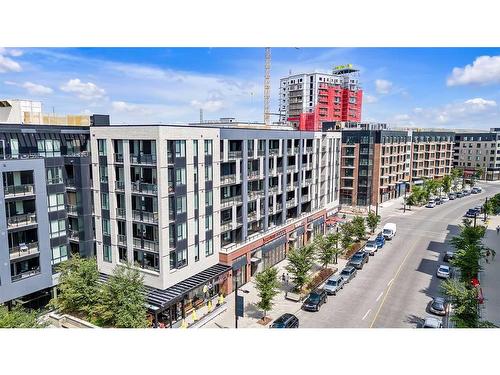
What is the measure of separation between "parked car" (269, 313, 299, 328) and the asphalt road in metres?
1.15

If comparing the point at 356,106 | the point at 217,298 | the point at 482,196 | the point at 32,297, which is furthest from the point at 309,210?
the point at 356,106

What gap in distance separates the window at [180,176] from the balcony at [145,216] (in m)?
3.50

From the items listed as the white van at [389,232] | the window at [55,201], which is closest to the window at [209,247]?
the window at [55,201]

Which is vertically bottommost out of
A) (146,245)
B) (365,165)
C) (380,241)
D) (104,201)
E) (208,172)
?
(380,241)

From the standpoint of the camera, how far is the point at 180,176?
34.9 meters

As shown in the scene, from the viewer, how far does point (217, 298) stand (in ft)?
128

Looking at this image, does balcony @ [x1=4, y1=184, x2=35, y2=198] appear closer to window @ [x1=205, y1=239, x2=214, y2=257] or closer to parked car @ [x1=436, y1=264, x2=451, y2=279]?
window @ [x1=205, y1=239, x2=214, y2=257]

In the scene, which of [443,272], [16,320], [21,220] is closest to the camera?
[16,320]

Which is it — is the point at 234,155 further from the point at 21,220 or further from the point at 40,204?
the point at 21,220

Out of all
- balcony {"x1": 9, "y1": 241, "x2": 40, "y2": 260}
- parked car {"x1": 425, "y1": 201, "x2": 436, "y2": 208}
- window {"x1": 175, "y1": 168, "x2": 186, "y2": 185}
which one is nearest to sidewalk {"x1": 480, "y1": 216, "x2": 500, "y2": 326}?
parked car {"x1": 425, "y1": 201, "x2": 436, "y2": 208}

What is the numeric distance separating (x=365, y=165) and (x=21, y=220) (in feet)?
229

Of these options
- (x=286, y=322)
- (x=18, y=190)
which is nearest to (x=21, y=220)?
(x=18, y=190)

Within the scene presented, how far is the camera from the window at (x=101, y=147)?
36438 millimetres

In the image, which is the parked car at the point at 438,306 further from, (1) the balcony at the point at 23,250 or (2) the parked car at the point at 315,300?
(1) the balcony at the point at 23,250
